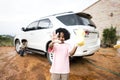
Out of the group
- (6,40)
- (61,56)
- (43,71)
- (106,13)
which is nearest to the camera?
(61,56)

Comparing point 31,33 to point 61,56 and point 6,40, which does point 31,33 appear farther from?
point 6,40

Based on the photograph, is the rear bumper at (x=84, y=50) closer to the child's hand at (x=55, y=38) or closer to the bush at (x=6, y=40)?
the child's hand at (x=55, y=38)

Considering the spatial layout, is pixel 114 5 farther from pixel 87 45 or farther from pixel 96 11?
pixel 87 45

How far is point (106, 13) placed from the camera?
66.6ft

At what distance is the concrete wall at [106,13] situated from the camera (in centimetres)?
1955

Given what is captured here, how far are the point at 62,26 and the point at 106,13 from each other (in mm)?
14603

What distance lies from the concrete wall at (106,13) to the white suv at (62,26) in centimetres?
1256

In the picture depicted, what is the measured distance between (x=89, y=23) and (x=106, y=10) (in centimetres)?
1396

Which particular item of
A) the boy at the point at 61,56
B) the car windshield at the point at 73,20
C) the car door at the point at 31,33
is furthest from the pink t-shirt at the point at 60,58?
the car door at the point at 31,33

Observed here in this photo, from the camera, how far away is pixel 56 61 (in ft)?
11.5

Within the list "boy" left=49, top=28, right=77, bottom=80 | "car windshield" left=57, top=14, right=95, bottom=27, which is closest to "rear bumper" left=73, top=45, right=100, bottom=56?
"car windshield" left=57, top=14, right=95, bottom=27

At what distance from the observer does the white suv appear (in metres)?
6.52

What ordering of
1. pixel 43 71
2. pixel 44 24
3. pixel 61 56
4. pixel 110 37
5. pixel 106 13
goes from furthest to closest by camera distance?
pixel 106 13, pixel 110 37, pixel 44 24, pixel 43 71, pixel 61 56

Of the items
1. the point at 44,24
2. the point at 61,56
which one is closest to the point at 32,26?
the point at 44,24
